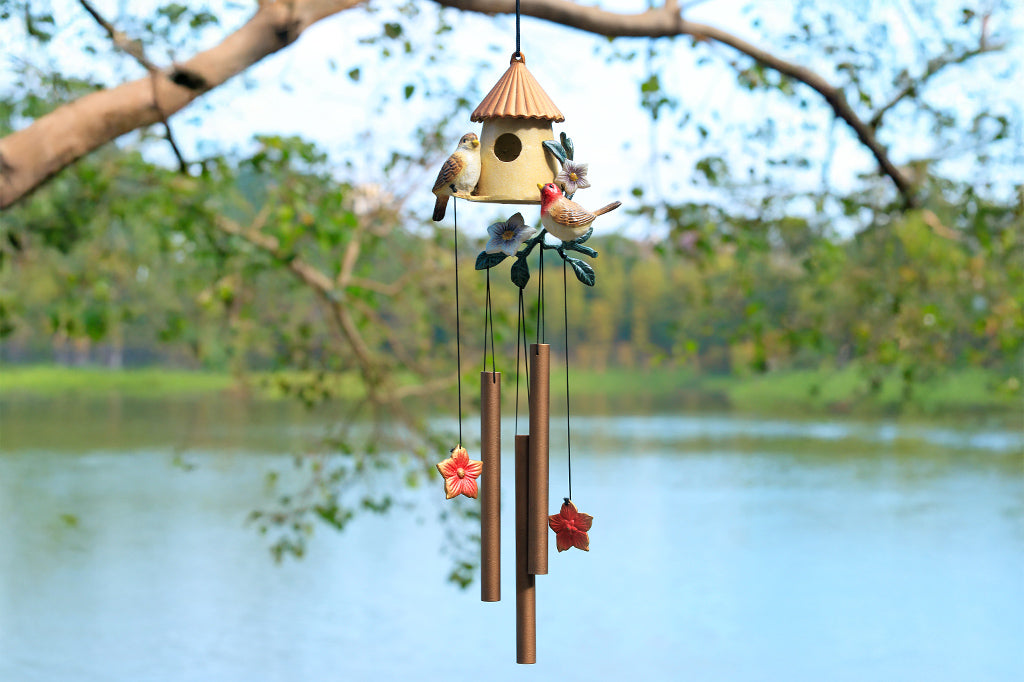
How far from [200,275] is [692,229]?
221 cm

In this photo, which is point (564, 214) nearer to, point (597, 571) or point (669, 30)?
point (669, 30)

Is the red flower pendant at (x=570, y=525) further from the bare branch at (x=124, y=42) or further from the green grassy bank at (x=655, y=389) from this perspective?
Answer: the green grassy bank at (x=655, y=389)

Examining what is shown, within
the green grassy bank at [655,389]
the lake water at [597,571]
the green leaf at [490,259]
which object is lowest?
the lake water at [597,571]

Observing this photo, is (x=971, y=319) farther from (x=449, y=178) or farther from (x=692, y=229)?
(x=449, y=178)

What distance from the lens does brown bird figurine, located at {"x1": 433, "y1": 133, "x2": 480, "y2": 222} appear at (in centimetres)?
193

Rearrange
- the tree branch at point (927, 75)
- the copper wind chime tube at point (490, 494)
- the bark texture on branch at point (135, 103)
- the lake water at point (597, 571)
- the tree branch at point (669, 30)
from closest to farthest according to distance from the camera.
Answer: the copper wind chime tube at point (490, 494) → the bark texture on branch at point (135, 103) → the tree branch at point (669, 30) → the tree branch at point (927, 75) → the lake water at point (597, 571)

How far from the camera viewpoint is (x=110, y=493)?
1054 cm

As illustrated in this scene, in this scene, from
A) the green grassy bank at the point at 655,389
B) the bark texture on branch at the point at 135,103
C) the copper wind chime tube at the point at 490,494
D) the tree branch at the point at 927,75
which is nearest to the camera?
the copper wind chime tube at the point at 490,494

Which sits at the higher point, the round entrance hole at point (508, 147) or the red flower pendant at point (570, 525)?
the round entrance hole at point (508, 147)

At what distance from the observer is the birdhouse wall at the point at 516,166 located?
6.69 ft

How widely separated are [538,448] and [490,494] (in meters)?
0.13

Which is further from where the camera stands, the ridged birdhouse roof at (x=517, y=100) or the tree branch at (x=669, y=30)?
the tree branch at (x=669, y=30)

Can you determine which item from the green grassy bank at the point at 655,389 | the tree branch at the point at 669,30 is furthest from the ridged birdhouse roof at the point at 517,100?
the green grassy bank at the point at 655,389

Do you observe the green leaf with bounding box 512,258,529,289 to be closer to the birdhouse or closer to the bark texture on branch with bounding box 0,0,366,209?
the birdhouse
